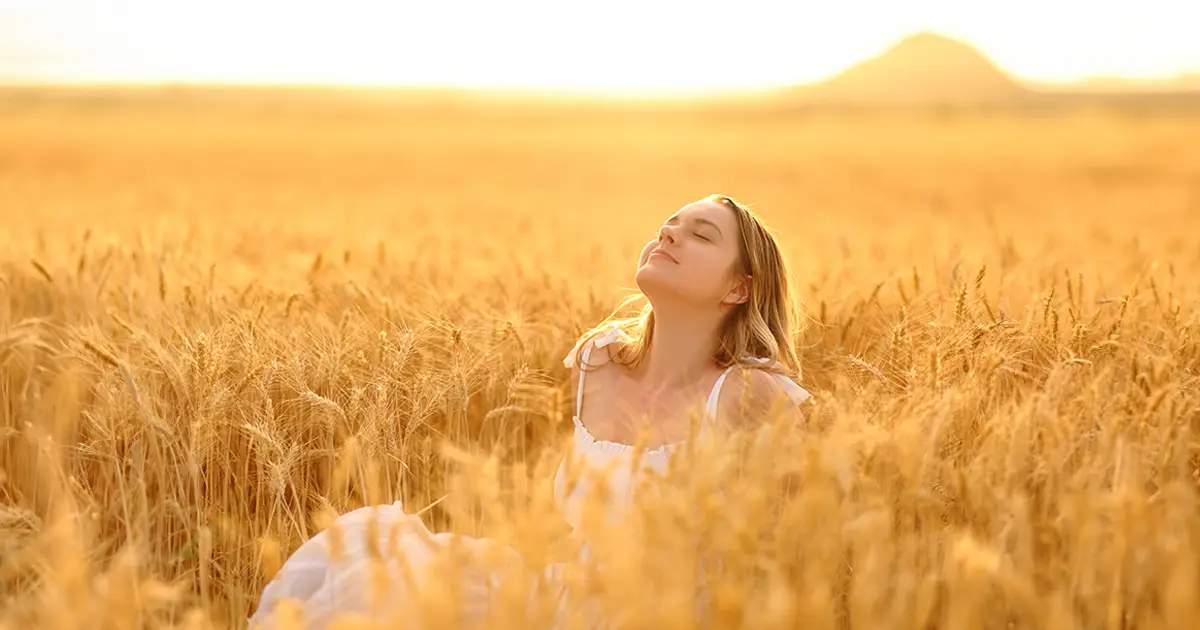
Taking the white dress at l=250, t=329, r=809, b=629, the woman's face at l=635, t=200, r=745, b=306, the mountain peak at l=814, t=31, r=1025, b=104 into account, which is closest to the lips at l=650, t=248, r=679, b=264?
the woman's face at l=635, t=200, r=745, b=306

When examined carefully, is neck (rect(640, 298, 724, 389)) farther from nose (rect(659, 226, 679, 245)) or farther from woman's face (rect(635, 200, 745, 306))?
nose (rect(659, 226, 679, 245))

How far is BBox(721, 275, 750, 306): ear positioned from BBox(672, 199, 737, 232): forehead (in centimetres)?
13

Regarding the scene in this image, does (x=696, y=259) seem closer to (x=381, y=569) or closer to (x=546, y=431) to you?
(x=546, y=431)

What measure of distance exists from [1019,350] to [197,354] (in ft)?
6.36

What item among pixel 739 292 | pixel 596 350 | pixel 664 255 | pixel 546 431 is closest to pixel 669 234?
pixel 664 255

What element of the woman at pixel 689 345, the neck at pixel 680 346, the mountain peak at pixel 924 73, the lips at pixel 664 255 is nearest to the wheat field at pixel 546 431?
the woman at pixel 689 345

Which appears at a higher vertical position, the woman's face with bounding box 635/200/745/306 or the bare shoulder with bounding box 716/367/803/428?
the woman's face with bounding box 635/200/745/306

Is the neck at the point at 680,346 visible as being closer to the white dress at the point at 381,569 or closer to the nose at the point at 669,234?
the nose at the point at 669,234

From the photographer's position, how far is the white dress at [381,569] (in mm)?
1393

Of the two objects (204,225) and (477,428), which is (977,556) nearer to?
(477,428)

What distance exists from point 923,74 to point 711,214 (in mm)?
149734

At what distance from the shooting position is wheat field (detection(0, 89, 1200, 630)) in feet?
4.75

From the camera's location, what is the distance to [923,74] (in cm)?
14138

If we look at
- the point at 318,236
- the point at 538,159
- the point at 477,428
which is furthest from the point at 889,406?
the point at 538,159
